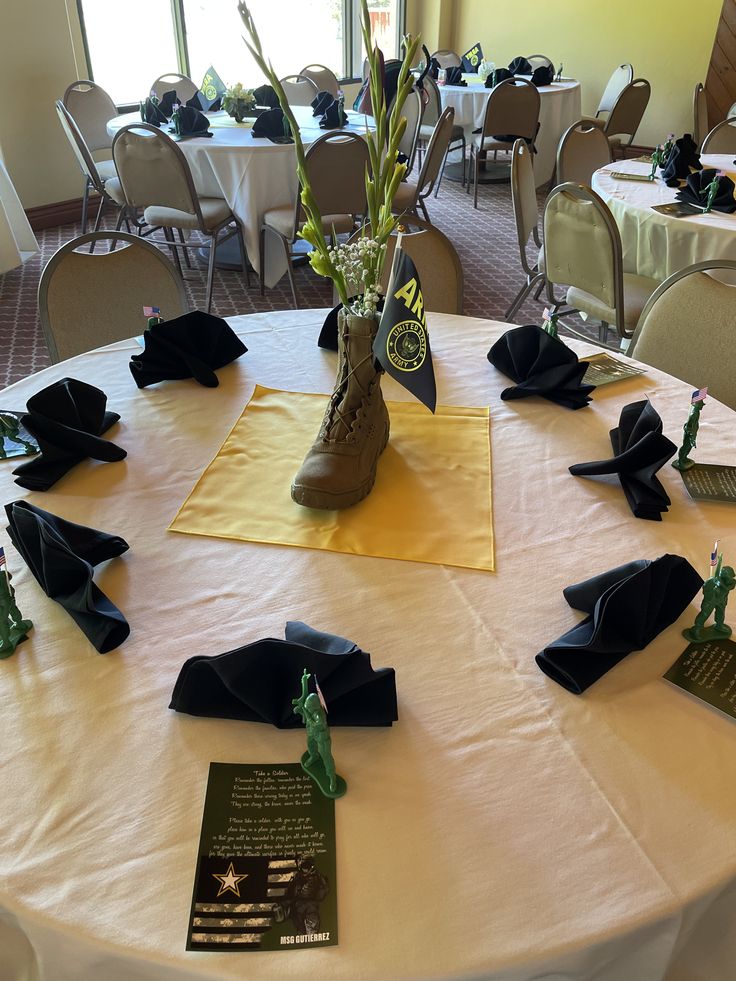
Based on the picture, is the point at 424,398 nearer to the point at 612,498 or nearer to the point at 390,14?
the point at 612,498

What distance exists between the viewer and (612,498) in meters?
1.21

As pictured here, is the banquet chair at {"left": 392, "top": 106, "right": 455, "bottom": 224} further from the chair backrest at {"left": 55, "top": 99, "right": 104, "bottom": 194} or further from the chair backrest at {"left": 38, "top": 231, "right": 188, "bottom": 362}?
the chair backrest at {"left": 38, "top": 231, "right": 188, "bottom": 362}

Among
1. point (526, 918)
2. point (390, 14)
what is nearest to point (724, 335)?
point (526, 918)

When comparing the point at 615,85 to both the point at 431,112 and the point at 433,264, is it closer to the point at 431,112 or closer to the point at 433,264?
the point at 431,112

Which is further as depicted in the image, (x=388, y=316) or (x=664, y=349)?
(x=664, y=349)

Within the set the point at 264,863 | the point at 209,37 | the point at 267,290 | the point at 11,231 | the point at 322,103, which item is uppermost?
the point at 209,37

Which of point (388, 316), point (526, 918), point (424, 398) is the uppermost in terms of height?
point (388, 316)

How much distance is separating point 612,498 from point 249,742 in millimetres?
740

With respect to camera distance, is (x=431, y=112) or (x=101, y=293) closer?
(x=101, y=293)

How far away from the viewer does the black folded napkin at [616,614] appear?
875 mm

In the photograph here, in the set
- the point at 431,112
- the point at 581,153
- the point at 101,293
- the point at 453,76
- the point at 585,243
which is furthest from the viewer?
the point at 453,76

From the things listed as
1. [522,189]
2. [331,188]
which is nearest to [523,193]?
[522,189]

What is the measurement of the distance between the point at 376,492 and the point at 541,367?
546 mm

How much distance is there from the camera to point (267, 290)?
14.2ft
